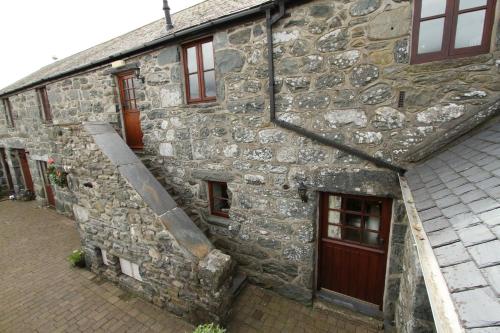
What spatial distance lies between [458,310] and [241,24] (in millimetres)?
4190

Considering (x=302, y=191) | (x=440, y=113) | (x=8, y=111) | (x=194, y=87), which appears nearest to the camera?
(x=440, y=113)

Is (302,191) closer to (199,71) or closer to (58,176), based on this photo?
(199,71)

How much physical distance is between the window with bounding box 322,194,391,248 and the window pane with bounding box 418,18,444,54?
81.3 inches

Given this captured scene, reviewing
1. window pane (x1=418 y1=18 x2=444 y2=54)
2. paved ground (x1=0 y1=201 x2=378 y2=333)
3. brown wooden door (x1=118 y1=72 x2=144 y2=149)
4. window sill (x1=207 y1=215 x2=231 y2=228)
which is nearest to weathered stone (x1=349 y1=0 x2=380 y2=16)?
window pane (x1=418 y1=18 x2=444 y2=54)

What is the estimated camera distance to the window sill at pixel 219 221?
469cm

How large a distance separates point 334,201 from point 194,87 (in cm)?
350

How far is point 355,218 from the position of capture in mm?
3773

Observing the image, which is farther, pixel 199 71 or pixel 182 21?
pixel 182 21

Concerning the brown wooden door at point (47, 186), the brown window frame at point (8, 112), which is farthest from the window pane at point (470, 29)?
the brown window frame at point (8, 112)

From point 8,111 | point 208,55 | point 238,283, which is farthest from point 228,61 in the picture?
point 8,111

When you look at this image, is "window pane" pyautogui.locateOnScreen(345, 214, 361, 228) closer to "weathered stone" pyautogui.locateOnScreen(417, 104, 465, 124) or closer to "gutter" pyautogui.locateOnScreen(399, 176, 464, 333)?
"weathered stone" pyautogui.locateOnScreen(417, 104, 465, 124)

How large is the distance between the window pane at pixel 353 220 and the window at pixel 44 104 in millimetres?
10028

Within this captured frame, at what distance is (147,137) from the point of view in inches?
210

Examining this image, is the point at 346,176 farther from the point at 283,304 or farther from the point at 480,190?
the point at 283,304
